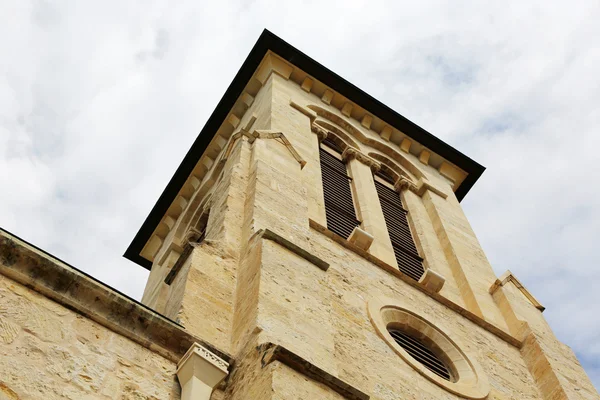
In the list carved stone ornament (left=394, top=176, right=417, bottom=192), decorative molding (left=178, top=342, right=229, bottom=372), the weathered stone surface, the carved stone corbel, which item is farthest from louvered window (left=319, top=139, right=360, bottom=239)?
decorative molding (left=178, top=342, right=229, bottom=372)

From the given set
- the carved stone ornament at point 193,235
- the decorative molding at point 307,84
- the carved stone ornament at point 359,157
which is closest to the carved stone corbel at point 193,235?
the carved stone ornament at point 193,235

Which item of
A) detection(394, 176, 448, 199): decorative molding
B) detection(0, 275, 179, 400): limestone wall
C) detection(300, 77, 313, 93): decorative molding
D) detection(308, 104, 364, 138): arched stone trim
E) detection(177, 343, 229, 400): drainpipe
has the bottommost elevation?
detection(0, 275, 179, 400): limestone wall

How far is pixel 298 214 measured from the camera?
1077cm

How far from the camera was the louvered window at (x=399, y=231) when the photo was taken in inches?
573

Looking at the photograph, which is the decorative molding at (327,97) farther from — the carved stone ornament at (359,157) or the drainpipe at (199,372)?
the drainpipe at (199,372)

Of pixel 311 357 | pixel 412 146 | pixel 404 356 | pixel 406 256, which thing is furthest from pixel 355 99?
pixel 311 357

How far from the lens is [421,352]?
35.5 ft

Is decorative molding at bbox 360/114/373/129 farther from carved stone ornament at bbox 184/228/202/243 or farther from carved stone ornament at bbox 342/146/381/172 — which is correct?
carved stone ornament at bbox 184/228/202/243

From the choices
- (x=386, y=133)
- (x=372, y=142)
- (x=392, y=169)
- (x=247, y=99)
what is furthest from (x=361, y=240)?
(x=386, y=133)

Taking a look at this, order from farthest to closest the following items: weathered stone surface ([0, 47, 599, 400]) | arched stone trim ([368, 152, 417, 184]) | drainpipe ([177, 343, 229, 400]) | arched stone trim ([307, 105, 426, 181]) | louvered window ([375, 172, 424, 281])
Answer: arched stone trim ([307, 105, 426, 181]) < arched stone trim ([368, 152, 417, 184]) < louvered window ([375, 172, 424, 281]) < drainpipe ([177, 343, 229, 400]) < weathered stone surface ([0, 47, 599, 400])

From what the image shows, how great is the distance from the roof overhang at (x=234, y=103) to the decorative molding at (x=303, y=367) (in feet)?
43.5

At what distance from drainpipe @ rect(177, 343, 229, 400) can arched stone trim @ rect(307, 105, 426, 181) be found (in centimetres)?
1189

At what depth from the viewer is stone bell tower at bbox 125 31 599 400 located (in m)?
7.86

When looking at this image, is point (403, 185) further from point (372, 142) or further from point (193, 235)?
point (193, 235)
